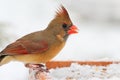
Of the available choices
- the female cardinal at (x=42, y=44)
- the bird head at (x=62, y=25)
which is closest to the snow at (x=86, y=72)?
the female cardinal at (x=42, y=44)

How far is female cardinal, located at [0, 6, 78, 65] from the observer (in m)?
5.29

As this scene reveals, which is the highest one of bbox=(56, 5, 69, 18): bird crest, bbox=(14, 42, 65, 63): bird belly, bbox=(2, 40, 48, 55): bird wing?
bbox=(56, 5, 69, 18): bird crest

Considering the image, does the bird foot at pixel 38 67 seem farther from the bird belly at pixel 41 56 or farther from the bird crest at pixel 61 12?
the bird crest at pixel 61 12

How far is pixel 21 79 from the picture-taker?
→ 22.3 ft

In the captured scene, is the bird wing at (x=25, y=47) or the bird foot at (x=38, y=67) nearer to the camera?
the bird foot at (x=38, y=67)

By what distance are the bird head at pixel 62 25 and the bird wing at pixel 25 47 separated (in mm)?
142

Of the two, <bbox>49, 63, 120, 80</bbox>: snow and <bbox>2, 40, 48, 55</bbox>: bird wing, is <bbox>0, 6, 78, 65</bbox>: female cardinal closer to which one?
<bbox>2, 40, 48, 55</bbox>: bird wing

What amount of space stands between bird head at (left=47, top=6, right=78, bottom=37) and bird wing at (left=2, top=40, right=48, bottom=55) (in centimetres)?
14

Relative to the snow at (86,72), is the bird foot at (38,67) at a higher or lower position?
higher

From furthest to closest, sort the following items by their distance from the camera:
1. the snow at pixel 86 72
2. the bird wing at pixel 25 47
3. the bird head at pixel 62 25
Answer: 1. the bird head at pixel 62 25
2. the bird wing at pixel 25 47
3. the snow at pixel 86 72

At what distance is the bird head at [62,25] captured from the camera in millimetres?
5391

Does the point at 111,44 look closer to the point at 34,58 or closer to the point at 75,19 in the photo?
the point at 75,19

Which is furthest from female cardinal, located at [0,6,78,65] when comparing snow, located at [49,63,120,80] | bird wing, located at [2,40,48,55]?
snow, located at [49,63,120,80]

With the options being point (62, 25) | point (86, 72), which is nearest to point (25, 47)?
point (62, 25)
